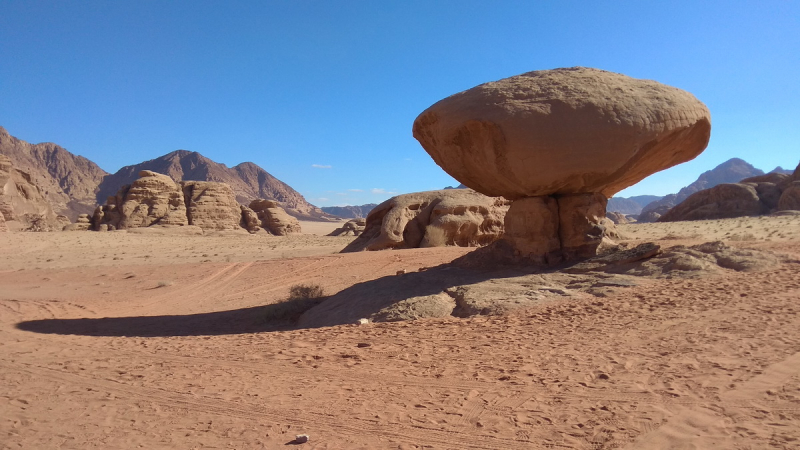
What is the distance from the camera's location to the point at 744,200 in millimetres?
29078

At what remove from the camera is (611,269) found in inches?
307

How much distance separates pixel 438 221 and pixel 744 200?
23928 mm

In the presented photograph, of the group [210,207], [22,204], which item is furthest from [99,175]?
[210,207]

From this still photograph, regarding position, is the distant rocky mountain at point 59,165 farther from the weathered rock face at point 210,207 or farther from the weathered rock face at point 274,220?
the weathered rock face at point 210,207

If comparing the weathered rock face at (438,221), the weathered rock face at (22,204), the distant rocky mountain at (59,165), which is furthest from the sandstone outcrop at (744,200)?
the distant rocky mountain at (59,165)

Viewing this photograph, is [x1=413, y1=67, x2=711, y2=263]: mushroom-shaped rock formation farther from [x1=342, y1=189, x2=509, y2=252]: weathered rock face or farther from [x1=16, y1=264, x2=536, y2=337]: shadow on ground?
[x1=342, y1=189, x2=509, y2=252]: weathered rock face

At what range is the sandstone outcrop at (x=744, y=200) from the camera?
2725 cm

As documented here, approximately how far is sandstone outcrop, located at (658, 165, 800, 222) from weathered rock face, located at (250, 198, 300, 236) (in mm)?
29103

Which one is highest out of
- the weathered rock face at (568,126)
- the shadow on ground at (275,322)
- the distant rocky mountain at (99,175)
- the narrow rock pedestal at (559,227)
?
the distant rocky mountain at (99,175)

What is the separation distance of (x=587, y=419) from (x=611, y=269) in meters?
5.00

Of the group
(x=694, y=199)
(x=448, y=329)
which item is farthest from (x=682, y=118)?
(x=694, y=199)

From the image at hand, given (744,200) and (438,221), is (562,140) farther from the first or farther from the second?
(744,200)

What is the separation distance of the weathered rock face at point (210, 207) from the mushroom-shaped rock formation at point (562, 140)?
→ 2827 centimetres

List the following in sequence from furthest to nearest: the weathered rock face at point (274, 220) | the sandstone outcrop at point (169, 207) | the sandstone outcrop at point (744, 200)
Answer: the weathered rock face at point (274, 220), the sandstone outcrop at point (169, 207), the sandstone outcrop at point (744, 200)
